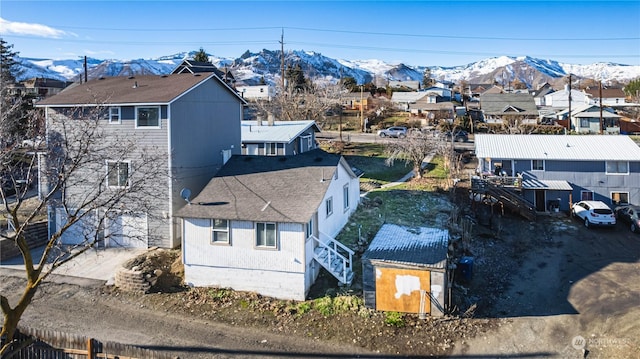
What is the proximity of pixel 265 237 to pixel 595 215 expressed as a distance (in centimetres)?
2171

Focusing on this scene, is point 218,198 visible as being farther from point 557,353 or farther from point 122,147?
point 557,353

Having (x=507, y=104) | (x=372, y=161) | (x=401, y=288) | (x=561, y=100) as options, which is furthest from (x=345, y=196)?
(x=561, y=100)

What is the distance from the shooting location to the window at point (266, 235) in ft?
60.2

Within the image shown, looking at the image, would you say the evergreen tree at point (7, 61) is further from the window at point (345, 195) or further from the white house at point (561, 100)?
the white house at point (561, 100)

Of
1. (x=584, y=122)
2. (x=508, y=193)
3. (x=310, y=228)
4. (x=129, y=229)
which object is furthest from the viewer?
(x=584, y=122)

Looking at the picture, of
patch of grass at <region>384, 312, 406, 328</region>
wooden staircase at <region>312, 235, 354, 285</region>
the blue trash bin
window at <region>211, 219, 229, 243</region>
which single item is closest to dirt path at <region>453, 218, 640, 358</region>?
the blue trash bin

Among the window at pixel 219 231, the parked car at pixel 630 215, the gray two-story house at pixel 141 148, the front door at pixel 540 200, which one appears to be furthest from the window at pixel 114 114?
the parked car at pixel 630 215

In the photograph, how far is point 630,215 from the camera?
28.7 metres

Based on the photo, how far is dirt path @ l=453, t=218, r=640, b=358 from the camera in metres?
14.8

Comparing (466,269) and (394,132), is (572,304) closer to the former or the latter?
(466,269)

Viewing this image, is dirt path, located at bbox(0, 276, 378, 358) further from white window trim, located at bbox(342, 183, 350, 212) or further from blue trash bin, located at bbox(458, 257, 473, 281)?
white window trim, located at bbox(342, 183, 350, 212)

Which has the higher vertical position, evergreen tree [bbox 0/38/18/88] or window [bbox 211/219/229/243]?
evergreen tree [bbox 0/38/18/88]

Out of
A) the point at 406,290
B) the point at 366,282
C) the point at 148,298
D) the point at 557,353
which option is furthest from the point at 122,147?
the point at 557,353

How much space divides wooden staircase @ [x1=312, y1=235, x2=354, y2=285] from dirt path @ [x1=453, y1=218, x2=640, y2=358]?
5286 millimetres
